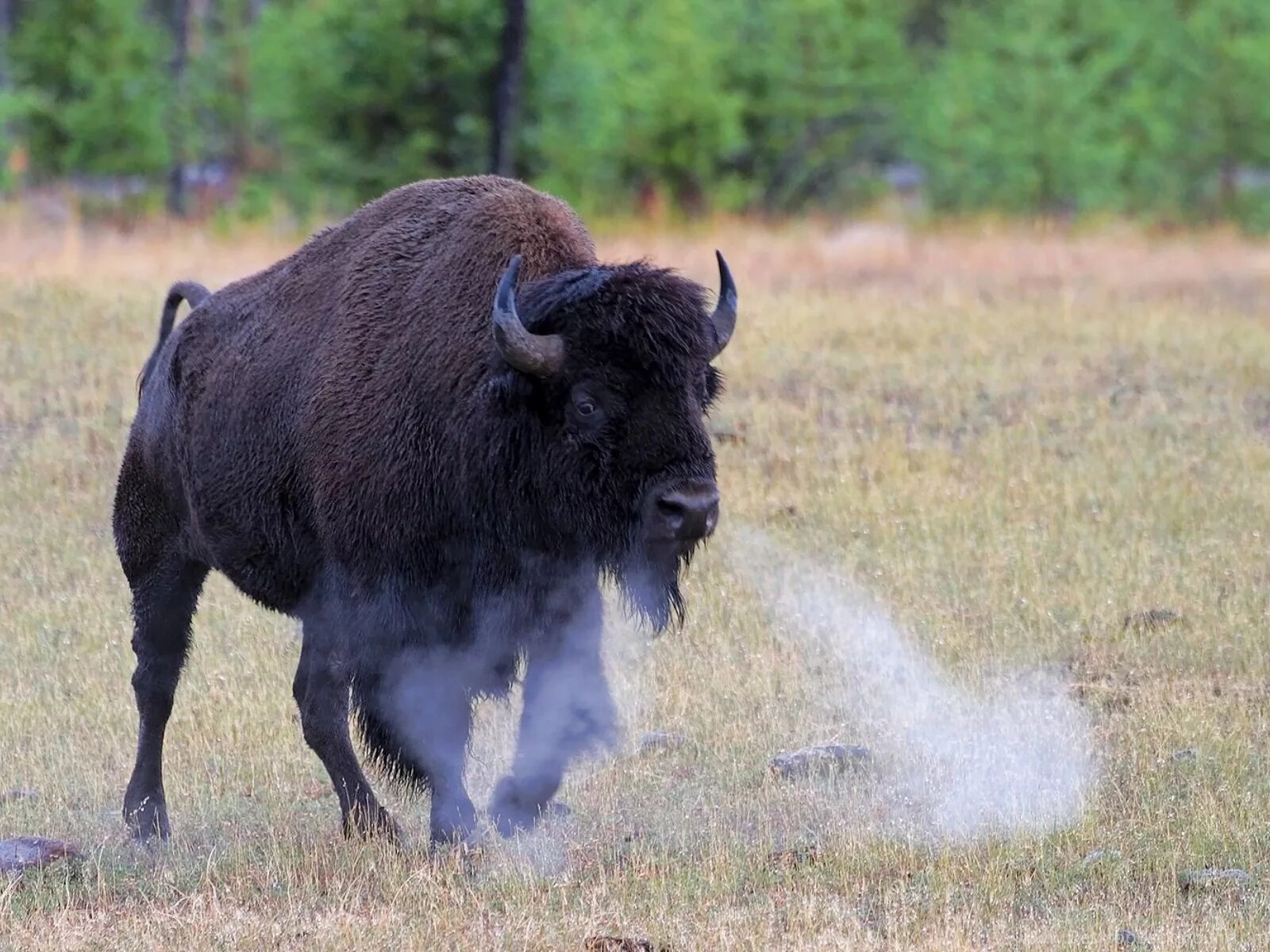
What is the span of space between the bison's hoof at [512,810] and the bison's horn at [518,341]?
1.59 m

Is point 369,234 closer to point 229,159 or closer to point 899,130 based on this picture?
point 899,130

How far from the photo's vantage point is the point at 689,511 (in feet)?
20.0

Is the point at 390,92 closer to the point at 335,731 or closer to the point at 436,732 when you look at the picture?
the point at 335,731

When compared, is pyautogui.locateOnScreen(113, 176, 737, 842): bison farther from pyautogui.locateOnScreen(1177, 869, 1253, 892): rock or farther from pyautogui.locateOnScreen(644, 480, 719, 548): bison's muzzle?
pyautogui.locateOnScreen(1177, 869, 1253, 892): rock

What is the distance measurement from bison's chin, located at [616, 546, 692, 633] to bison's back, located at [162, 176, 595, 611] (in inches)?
27.4

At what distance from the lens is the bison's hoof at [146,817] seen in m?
7.50

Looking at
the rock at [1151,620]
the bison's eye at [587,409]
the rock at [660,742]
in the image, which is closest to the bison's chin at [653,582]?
the bison's eye at [587,409]

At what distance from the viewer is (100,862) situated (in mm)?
6824

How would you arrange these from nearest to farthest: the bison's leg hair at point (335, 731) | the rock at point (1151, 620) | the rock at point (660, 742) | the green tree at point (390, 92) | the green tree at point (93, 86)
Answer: the bison's leg hair at point (335, 731) → the rock at point (660, 742) → the rock at point (1151, 620) → the green tree at point (390, 92) → the green tree at point (93, 86)

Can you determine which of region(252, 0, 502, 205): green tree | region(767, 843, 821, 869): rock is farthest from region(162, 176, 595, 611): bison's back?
region(252, 0, 502, 205): green tree

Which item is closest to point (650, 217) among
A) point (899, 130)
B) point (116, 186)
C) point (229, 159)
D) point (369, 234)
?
point (899, 130)

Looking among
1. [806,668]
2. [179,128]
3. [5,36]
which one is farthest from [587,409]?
[5,36]

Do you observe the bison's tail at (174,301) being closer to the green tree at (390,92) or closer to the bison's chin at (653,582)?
the bison's chin at (653,582)

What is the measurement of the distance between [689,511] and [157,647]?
298 cm
